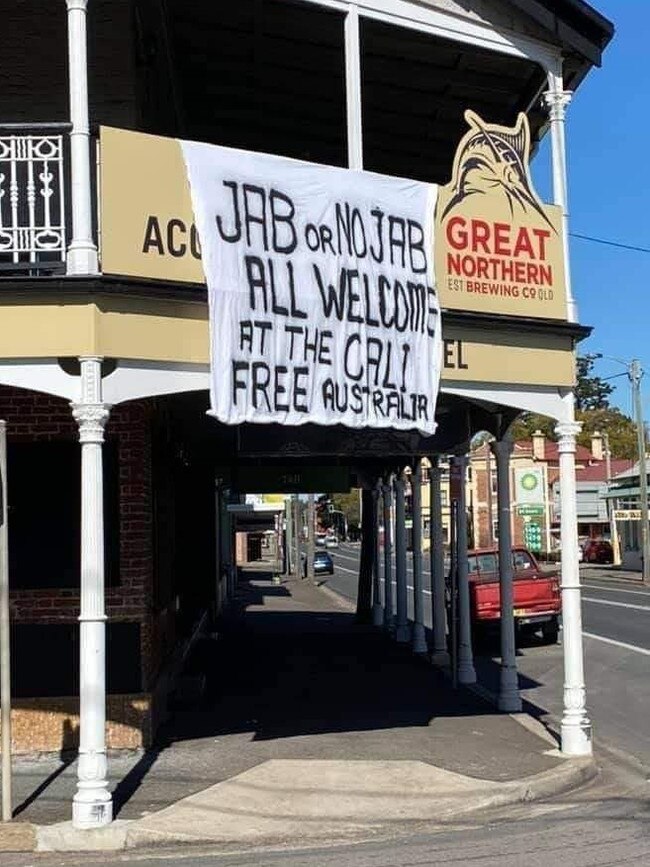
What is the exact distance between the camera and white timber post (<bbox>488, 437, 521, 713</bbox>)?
12453mm

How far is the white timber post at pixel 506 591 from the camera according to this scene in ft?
40.9

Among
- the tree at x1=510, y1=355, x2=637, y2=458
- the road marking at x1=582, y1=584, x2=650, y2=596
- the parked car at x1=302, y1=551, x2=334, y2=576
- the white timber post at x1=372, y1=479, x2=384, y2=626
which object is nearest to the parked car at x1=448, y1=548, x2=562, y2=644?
the white timber post at x1=372, y1=479, x2=384, y2=626

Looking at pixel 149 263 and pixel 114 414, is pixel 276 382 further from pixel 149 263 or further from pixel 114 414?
pixel 114 414

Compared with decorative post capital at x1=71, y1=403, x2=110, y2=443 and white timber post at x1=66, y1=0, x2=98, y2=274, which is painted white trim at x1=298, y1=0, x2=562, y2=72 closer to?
white timber post at x1=66, y1=0, x2=98, y2=274

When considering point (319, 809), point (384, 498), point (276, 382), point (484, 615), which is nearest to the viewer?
point (319, 809)

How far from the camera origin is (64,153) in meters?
8.47

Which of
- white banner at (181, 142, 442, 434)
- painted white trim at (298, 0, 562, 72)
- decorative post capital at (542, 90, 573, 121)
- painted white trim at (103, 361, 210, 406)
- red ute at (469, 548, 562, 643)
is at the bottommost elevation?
red ute at (469, 548, 562, 643)

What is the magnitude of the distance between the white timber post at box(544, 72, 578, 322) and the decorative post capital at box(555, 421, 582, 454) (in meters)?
0.99

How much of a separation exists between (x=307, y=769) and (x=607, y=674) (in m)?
8.10

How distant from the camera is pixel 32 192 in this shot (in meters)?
8.20

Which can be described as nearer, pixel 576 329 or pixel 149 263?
pixel 149 263

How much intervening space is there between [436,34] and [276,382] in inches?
146

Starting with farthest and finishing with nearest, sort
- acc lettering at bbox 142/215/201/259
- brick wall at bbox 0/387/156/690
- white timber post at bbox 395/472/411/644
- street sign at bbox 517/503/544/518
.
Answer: street sign at bbox 517/503/544/518 < white timber post at bbox 395/472/411/644 < brick wall at bbox 0/387/156/690 < acc lettering at bbox 142/215/201/259

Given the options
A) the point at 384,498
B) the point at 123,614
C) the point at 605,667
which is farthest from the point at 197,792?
the point at 384,498
